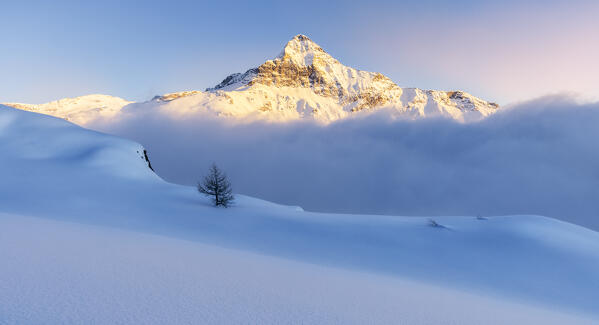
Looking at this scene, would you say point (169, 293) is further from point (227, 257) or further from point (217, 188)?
point (217, 188)

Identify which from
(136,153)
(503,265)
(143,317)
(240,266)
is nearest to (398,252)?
(503,265)

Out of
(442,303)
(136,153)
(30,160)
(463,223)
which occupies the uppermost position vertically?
(136,153)

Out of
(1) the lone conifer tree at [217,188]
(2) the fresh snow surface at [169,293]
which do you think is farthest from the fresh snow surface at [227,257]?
(1) the lone conifer tree at [217,188]

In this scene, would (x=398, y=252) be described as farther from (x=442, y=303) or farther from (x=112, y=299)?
(x=112, y=299)

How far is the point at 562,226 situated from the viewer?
30.9m

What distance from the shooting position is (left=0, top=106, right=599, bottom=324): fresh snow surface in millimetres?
6371

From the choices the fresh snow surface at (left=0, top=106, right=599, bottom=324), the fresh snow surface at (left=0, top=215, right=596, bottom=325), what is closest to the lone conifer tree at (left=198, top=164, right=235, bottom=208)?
the fresh snow surface at (left=0, top=106, right=599, bottom=324)

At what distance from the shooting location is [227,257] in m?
12.8

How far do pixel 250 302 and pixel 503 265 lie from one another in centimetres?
2454

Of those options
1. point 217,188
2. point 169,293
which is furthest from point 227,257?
point 217,188

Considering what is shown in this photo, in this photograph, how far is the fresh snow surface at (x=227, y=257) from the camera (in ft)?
20.9

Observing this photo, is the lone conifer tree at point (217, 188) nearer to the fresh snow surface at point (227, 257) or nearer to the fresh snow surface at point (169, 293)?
the fresh snow surface at point (227, 257)

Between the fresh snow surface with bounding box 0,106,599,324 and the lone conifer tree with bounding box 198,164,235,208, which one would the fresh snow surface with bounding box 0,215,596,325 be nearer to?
the fresh snow surface with bounding box 0,106,599,324

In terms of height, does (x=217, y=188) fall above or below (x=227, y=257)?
above
